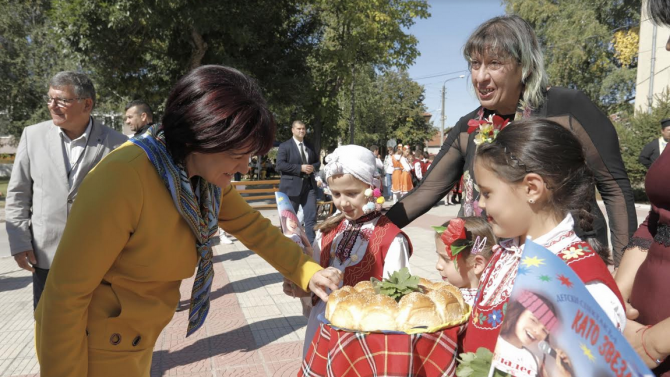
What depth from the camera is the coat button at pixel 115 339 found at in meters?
1.63

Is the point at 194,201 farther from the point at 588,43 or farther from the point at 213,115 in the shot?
the point at 588,43

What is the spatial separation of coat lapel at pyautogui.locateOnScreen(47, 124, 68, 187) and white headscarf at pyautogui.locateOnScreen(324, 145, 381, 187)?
180cm

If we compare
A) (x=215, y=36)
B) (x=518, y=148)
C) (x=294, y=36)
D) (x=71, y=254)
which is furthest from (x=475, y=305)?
(x=294, y=36)

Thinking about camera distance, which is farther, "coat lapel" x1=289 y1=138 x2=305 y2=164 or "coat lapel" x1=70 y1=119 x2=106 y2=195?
"coat lapel" x1=289 y1=138 x2=305 y2=164

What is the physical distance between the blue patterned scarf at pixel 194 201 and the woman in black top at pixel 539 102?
1334 mm

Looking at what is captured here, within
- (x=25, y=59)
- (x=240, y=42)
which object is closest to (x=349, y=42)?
(x=240, y=42)

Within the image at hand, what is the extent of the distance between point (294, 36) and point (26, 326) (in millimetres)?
11910

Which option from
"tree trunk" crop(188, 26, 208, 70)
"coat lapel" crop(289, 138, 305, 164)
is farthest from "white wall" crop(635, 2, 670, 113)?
"tree trunk" crop(188, 26, 208, 70)

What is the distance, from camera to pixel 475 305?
1.70 m

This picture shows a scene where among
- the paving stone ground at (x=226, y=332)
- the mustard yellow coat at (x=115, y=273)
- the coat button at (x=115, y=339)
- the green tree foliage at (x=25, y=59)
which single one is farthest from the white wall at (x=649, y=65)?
the green tree foliage at (x=25, y=59)

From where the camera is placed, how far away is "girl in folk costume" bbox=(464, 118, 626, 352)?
154cm

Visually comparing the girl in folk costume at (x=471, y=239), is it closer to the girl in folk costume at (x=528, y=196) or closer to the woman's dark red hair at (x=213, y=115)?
the girl in folk costume at (x=528, y=196)

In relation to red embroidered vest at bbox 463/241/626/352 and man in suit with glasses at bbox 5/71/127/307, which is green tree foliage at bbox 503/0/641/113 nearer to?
man in suit with glasses at bbox 5/71/127/307

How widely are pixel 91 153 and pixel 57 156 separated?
0.66ft
